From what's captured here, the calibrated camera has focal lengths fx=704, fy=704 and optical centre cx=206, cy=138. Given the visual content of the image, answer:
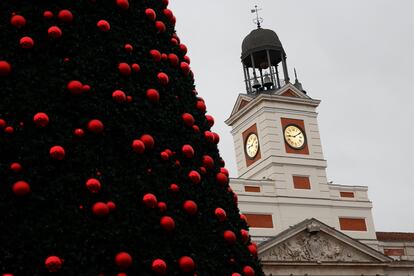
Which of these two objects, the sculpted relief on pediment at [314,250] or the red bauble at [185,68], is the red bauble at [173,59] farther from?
the sculpted relief on pediment at [314,250]

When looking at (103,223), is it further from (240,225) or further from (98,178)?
(240,225)

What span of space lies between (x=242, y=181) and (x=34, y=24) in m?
23.8

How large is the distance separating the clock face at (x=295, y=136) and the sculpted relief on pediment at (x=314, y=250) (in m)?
4.82

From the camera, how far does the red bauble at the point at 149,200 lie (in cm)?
500

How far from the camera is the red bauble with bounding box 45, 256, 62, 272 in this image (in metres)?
4.52

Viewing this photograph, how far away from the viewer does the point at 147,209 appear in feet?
16.5

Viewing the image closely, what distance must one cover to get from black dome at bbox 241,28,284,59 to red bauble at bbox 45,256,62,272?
2858 centimetres

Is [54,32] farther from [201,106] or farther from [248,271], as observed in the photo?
[248,271]

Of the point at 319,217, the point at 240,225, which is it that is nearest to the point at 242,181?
the point at 319,217

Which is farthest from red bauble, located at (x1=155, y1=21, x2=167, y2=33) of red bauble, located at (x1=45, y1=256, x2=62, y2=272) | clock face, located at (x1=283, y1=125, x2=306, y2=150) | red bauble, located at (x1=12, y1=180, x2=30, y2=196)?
clock face, located at (x1=283, y1=125, x2=306, y2=150)

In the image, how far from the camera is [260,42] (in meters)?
32.7

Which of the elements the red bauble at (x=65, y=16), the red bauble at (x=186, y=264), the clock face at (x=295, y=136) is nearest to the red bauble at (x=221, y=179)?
the red bauble at (x=186, y=264)

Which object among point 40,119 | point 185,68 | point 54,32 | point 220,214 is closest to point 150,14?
point 185,68

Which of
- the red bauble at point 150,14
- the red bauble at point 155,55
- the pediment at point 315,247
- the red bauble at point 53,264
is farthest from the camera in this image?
the pediment at point 315,247
